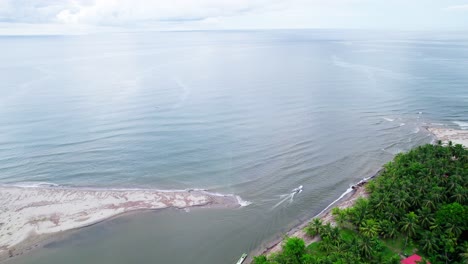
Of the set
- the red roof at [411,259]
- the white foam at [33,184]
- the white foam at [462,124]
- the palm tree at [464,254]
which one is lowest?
the red roof at [411,259]

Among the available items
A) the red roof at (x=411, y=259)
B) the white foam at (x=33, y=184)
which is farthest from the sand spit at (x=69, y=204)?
the red roof at (x=411, y=259)

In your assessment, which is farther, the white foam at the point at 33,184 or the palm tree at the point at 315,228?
the white foam at the point at 33,184

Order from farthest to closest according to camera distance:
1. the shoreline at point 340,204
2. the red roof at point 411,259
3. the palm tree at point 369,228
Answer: the shoreline at point 340,204, the palm tree at point 369,228, the red roof at point 411,259

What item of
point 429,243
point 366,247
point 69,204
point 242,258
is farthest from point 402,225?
point 69,204

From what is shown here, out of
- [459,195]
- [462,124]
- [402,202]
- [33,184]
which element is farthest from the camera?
[462,124]

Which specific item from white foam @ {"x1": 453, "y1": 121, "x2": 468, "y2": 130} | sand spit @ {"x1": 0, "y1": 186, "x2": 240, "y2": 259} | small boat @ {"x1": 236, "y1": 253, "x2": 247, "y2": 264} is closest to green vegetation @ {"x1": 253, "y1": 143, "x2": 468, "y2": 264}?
small boat @ {"x1": 236, "y1": 253, "x2": 247, "y2": 264}

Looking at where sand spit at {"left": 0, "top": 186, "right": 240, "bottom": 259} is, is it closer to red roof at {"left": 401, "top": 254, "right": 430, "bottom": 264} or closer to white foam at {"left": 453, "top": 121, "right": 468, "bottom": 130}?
red roof at {"left": 401, "top": 254, "right": 430, "bottom": 264}

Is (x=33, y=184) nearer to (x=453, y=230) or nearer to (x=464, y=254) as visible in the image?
(x=453, y=230)

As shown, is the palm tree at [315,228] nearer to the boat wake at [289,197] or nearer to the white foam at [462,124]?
the boat wake at [289,197]
